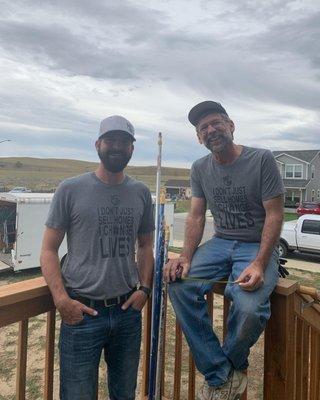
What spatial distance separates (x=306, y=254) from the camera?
14.4 m

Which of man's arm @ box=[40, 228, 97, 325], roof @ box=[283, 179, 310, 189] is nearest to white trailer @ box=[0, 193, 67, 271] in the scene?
man's arm @ box=[40, 228, 97, 325]

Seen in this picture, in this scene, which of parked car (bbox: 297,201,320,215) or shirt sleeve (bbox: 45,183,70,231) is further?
parked car (bbox: 297,201,320,215)

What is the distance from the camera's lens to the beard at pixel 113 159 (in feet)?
6.91

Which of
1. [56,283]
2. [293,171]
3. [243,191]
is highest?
[293,171]

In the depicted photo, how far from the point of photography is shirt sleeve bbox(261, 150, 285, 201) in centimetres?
209

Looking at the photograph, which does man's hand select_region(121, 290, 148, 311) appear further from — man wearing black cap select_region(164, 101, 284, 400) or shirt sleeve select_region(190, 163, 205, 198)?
shirt sleeve select_region(190, 163, 205, 198)

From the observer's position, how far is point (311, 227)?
13.8m

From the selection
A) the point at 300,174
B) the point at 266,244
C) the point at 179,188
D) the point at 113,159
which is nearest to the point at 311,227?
the point at 266,244

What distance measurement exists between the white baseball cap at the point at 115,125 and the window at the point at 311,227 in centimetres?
1293

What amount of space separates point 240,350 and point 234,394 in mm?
233

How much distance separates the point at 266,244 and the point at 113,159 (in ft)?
3.12

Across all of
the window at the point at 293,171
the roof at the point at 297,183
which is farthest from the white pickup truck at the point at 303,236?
the window at the point at 293,171

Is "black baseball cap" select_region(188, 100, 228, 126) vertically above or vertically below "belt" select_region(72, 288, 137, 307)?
above

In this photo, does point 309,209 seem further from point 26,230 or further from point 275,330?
point 275,330
